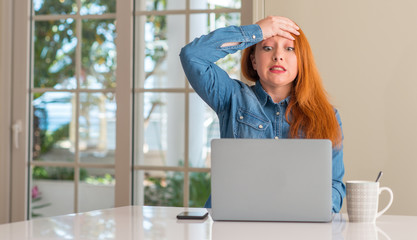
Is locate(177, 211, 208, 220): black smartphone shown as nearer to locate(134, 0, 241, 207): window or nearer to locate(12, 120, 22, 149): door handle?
locate(134, 0, 241, 207): window

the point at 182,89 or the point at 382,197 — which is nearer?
the point at 382,197

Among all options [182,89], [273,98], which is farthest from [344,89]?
[182,89]

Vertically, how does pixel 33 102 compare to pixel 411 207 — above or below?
above

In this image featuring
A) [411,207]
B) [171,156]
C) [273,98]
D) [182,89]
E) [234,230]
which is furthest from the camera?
[171,156]

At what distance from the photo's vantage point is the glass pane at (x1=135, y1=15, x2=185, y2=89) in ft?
11.9

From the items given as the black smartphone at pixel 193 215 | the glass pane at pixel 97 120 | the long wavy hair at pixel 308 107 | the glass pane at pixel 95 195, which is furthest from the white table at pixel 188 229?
the glass pane at pixel 97 120

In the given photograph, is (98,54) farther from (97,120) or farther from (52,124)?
(52,124)

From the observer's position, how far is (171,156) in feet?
12.9

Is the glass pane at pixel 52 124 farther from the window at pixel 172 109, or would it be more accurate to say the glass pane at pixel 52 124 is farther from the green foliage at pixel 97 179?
the window at pixel 172 109

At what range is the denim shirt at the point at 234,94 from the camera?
7.59 ft

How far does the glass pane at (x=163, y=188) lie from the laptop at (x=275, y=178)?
2.28 meters

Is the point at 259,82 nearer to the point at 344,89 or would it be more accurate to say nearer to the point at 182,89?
the point at 344,89

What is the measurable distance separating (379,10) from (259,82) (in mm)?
878

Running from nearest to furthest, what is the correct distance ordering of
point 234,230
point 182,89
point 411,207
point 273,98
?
point 234,230, point 273,98, point 411,207, point 182,89
